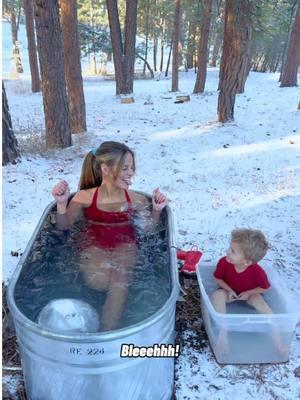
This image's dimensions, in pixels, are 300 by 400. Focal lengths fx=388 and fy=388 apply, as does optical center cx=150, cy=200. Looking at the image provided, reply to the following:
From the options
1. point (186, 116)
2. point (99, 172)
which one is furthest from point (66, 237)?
point (186, 116)

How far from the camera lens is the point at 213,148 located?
295 inches

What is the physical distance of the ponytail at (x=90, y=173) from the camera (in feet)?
10.6

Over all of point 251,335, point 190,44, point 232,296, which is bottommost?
point 251,335

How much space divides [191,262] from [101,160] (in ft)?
3.96

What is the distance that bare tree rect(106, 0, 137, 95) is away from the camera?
530 inches

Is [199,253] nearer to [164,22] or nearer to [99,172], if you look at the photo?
[99,172]

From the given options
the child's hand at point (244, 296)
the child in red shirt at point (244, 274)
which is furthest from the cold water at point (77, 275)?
the child's hand at point (244, 296)

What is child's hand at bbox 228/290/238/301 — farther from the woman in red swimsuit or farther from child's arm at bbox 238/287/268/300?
the woman in red swimsuit

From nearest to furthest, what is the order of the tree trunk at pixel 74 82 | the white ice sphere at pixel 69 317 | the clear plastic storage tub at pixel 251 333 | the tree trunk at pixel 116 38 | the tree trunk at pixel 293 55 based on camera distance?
the white ice sphere at pixel 69 317 < the clear plastic storage tub at pixel 251 333 < the tree trunk at pixel 74 82 < the tree trunk at pixel 116 38 < the tree trunk at pixel 293 55

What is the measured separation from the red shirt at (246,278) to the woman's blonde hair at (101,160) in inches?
45.1

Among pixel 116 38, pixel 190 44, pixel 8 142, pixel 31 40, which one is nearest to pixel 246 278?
pixel 8 142

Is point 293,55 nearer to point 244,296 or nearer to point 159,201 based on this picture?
point 159,201

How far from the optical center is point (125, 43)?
46.4 feet

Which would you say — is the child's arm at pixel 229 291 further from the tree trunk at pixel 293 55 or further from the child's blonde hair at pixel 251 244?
the tree trunk at pixel 293 55
